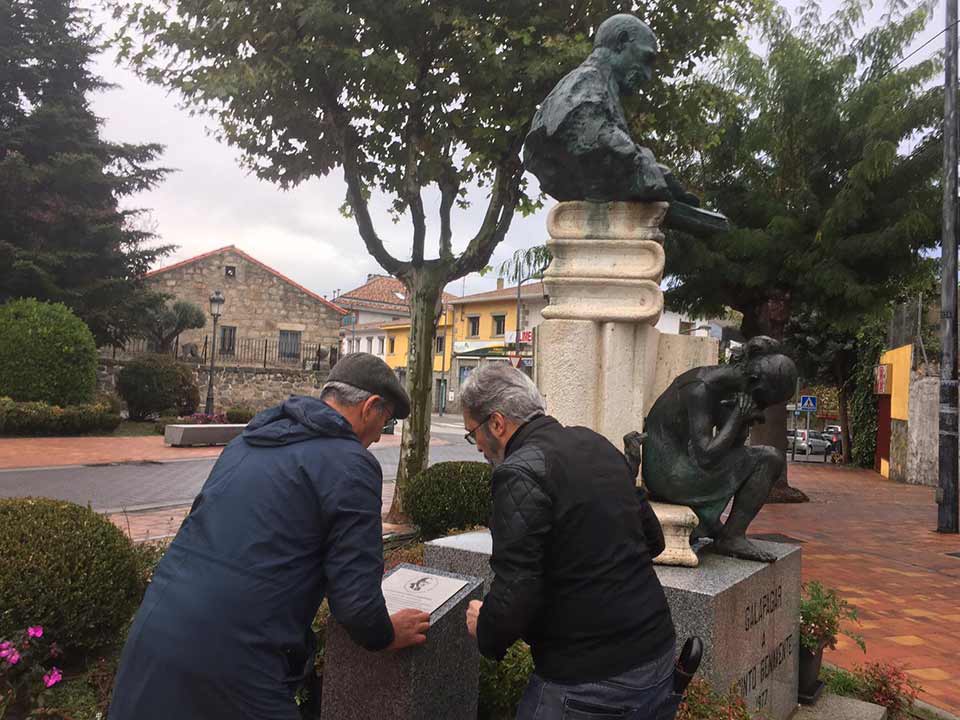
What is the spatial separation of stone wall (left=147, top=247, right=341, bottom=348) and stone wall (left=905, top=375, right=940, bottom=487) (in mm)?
24241

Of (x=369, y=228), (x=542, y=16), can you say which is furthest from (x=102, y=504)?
(x=542, y=16)

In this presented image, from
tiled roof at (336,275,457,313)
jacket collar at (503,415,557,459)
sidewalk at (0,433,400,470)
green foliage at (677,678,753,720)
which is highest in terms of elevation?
tiled roof at (336,275,457,313)

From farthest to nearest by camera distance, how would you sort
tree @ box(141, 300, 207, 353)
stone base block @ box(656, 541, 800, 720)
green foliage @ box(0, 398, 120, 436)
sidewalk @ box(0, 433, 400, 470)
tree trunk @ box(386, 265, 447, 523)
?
tree @ box(141, 300, 207, 353), green foliage @ box(0, 398, 120, 436), sidewalk @ box(0, 433, 400, 470), tree trunk @ box(386, 265, 447, 523), stone base block @ box(656, 541, 800, 720)

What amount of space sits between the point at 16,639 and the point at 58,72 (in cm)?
2567

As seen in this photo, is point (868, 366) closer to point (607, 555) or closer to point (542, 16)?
point (542, 16)

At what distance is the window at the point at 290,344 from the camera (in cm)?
3466

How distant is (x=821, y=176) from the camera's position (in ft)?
41.3

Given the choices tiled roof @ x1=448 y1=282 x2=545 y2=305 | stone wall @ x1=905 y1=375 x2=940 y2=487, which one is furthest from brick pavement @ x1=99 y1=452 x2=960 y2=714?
tiled roof @ x1=448 y1=282 x2=545 y2=305

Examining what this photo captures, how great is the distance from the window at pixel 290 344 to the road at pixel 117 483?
1937 centimetres

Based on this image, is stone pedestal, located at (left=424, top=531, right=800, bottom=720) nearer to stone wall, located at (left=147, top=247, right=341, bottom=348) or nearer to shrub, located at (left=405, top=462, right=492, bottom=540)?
shrub, located at (left=405, top=462, right=492, bottom=540)

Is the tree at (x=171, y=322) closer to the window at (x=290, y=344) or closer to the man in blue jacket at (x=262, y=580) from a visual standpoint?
the window at (x=290, y=344)

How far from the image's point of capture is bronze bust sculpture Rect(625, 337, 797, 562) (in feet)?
11.8

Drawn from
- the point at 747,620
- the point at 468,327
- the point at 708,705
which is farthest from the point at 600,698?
the point at 468,327

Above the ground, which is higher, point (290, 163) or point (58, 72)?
point (58, 72)
